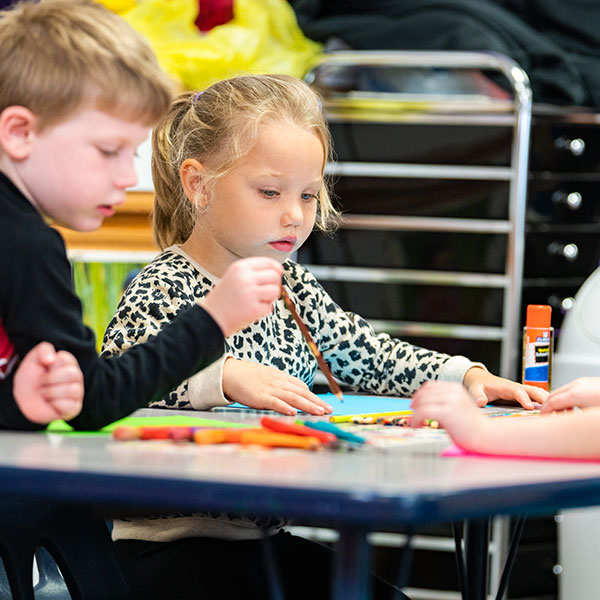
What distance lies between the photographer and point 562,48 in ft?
9.05

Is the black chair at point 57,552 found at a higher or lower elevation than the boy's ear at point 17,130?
lower

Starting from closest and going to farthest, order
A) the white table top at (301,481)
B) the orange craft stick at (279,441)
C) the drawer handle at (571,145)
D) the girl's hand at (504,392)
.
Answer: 1. the white table top at (301,481)
2. the orange craft stick at (279,441)
3. the girl's hand at (504,392)
4. the drawer handle at (571,145)

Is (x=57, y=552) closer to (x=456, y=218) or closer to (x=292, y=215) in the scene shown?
(x=292, y=215)

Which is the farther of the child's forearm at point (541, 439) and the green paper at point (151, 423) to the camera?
the green paper at point (151, 423)

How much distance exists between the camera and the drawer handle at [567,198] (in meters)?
2.68

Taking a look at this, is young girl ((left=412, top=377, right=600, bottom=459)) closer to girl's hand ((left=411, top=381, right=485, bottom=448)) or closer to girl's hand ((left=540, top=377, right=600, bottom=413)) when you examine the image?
girl's hand ((left=411, top=381, right=485, bottom=448))

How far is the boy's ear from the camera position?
3.30ft

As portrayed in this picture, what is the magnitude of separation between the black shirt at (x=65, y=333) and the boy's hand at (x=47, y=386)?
2 centimetres

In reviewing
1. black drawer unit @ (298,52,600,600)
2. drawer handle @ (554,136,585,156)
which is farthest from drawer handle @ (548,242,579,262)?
drawer handle @ (554,136,585,156)

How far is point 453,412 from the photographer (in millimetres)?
947

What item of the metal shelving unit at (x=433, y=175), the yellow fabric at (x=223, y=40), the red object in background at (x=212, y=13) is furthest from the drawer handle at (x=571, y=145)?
the red object in background at (x=212, y=13)

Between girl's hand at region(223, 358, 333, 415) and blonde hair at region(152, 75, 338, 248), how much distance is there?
30 cm

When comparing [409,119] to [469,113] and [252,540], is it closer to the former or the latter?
[469,113]

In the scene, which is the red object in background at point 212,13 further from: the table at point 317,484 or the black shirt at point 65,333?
the table at point 317,484
